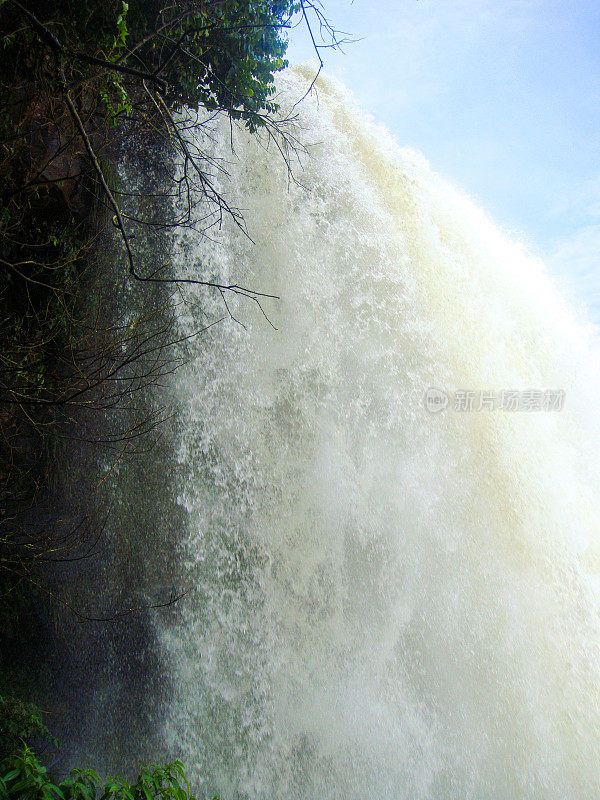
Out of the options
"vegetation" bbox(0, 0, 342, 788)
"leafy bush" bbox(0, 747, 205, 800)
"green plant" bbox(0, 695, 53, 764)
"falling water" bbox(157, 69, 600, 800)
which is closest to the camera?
"leafy bush" bbox(0, 747, 205, 800)

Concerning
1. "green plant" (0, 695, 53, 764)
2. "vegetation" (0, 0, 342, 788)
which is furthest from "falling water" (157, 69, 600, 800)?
"green plant" (0, 695, 53, 764)

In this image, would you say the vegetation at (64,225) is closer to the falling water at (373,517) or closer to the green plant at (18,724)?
the green plant at (18,724)

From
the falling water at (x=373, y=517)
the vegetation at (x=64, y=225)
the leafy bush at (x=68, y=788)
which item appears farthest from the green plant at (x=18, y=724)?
the leafy bush at (x=68, y=788)

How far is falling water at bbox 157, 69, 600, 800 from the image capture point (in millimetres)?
4230

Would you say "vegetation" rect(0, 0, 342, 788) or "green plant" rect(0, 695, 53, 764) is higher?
"vegetation" rect(0, 0, 342, 788)

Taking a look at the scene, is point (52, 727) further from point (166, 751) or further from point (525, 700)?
point (525, 700)

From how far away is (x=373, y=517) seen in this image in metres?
4.91

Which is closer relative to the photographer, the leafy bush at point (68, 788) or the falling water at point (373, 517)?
the leafy bush at point (68, 788)

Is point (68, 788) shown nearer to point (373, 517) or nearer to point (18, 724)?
point (18, 724)

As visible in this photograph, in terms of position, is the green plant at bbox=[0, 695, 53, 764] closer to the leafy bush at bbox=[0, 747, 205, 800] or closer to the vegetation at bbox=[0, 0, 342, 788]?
the vegetation at bbox=[0, 0, 342, 788]

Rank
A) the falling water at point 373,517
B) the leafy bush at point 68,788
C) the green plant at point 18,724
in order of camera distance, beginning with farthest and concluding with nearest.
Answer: the falling water at point 373,517
the green plant at point 18,724
the leafy bush at point 68,788

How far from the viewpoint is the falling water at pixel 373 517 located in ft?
13.9

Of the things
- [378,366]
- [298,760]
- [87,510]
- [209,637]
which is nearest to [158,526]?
[87,510]

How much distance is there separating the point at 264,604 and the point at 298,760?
1.09 metres
